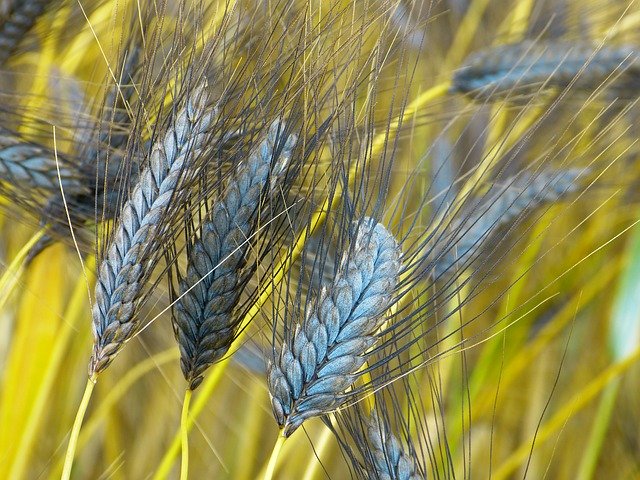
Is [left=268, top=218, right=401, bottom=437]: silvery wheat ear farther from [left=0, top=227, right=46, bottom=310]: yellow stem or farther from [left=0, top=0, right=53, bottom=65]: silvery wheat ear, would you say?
[left=0, top=0, right=53, bottom=65]: silvery wheat ear

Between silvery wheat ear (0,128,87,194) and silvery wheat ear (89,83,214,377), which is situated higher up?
silvery wheat ear (0,128,87,194)

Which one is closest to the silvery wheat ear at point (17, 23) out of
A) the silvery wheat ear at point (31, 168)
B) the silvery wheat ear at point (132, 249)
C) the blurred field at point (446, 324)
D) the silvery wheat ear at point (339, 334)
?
the blurred field at point (446, 324)

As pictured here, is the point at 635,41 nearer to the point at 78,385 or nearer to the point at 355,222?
the point at 355,222

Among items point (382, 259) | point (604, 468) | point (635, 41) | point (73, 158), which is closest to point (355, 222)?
point (382, 259)

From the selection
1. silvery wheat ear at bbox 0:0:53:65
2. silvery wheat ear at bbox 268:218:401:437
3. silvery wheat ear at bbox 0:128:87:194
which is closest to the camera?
silvery wheat ear at bbox 268:218:401:437

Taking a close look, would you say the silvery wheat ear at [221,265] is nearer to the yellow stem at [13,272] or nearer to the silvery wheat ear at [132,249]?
the silvery wheat ear at [132,249]

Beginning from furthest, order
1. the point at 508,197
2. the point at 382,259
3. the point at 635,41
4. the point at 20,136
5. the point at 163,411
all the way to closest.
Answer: the point at 163,411 → the point at 635,41 → the point at 508,197 → the point at 20,136 → the point at 382,259

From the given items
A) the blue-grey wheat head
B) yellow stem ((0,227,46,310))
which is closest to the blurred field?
yellow stem ((0,227,46,310))
